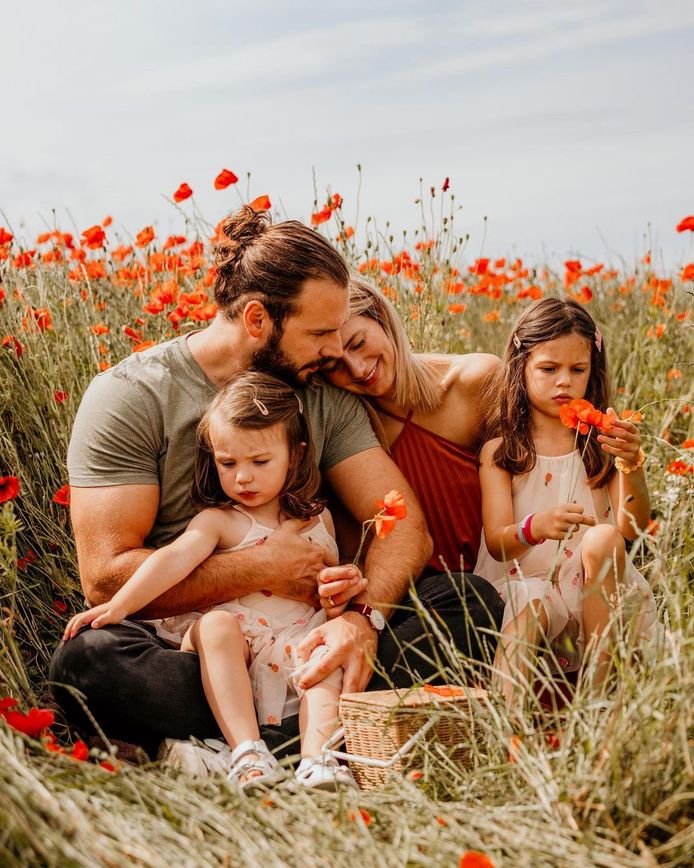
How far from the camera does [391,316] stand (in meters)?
3.39

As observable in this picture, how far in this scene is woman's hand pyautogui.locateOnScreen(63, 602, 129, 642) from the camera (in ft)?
8.96

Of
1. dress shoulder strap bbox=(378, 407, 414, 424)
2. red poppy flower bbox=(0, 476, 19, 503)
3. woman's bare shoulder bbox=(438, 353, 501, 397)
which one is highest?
woman's bare shoulder bbox=(438, 353, 501, 397)

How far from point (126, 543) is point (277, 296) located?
0.86 meters

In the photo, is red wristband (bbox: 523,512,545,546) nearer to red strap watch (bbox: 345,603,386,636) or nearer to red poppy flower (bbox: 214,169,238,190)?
red strap watch (bbox: 345,603,386,636)

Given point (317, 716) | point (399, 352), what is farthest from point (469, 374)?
point (317, 716)

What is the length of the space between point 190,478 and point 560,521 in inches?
43.4

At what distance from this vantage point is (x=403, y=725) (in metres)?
2.26

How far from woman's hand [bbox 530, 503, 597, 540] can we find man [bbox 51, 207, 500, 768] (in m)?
0.30

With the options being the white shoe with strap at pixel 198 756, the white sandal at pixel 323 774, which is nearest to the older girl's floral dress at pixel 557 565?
the white sandal at pixel 323 774

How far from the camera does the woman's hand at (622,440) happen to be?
273 cm

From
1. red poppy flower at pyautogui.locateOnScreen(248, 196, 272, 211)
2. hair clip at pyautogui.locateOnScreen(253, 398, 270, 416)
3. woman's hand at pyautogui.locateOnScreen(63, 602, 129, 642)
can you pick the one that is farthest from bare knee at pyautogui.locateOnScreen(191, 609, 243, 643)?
red poppy flower at pyautogui.locateOnScreen(248, 196, 272, 211)

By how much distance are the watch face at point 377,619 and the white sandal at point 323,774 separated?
483 millimetres

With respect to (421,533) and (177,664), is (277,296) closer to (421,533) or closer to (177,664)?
(421,533)

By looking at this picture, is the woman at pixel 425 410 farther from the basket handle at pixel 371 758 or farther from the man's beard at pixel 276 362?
the basket handle at pixel 371 758
